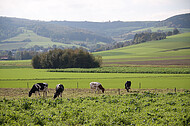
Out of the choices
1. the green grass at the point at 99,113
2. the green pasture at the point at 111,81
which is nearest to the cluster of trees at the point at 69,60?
the green pasture at the point at 111,81

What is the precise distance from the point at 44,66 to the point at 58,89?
77426 millimetres

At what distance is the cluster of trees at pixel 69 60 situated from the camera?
338 feet

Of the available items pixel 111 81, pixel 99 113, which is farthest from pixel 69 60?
pixel 99 113

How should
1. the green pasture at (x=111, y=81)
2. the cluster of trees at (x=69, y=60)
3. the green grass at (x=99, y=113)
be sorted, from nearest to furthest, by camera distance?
the green grass at (x=99, y=113)
the green pasture at (x=111, y=81)
the cluster of trees at (x=69, y=60)

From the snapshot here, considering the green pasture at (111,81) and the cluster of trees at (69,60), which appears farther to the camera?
the cluster of trees at (69,60)

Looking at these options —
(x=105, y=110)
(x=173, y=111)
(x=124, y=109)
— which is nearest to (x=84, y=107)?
(x=105, y=110)

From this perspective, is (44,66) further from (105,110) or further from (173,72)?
(105,110)

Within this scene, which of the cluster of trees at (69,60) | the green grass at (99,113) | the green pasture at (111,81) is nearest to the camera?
the green grass at (99,113)

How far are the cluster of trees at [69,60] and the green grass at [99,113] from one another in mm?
76464

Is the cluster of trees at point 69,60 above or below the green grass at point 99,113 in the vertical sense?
above

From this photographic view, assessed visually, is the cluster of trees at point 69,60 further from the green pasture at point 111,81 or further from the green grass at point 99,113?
the green grass at point 99,113

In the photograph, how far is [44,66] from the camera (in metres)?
108

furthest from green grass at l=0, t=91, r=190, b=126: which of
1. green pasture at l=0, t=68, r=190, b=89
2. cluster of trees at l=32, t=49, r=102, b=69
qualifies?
cluster of trees at l=32, t=49, r=102, b=69

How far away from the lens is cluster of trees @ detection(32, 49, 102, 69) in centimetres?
10300
